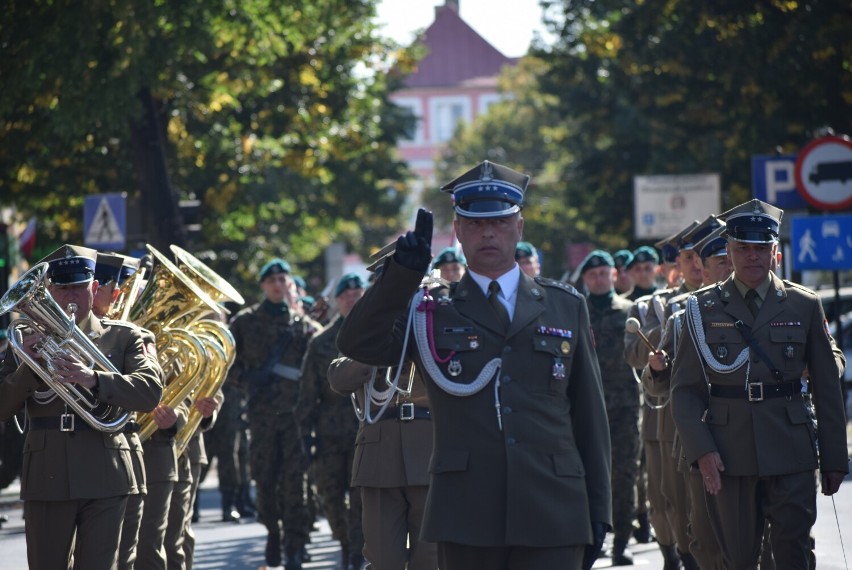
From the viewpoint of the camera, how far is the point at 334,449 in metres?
12.7

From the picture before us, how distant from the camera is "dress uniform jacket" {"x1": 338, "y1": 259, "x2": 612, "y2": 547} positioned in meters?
6.14

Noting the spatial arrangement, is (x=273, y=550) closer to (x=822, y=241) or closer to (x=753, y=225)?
(x=822, y=241)

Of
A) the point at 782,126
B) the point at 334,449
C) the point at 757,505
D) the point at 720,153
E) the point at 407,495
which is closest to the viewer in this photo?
the point at 757,505

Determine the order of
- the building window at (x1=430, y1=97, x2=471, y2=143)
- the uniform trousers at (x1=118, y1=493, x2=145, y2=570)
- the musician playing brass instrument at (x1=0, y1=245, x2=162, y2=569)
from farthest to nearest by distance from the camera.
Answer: the building window at (x1=430, y1=97, x2=471, y2=143)
the uniform trousers at (x1=118, y1=493, x2=145, y2=570)
the musician playing brass instrument at (x1=0, y1=245, x2=162, y2=569)

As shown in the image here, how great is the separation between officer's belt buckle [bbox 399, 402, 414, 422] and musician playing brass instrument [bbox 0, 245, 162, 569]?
1.81m

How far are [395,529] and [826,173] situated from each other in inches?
271

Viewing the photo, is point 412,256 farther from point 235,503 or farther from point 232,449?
point 235,503

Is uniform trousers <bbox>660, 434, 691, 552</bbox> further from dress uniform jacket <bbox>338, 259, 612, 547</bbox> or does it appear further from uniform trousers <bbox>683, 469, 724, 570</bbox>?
dress uniform jacket <bbox>338, 259, 612, 547</bbox>

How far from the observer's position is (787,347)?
27.2 feet

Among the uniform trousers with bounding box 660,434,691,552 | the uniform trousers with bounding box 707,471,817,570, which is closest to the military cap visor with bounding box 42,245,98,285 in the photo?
the uniform trousers with bounding box 707,471,817,570

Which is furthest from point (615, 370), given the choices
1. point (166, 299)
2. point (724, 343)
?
point (724, 343)

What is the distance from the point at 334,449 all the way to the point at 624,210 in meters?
21.0

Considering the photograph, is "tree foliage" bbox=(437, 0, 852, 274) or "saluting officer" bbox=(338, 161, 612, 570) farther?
"tree foliage" bbox=(437, 0, 852, 274)

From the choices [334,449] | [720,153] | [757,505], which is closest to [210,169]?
[720,153]
